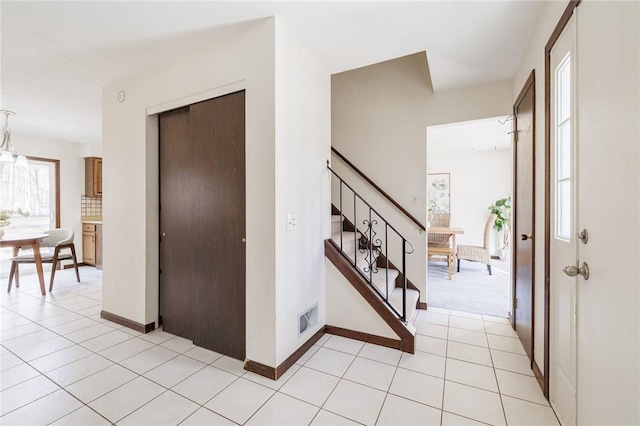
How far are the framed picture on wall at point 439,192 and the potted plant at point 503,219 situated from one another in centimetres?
95

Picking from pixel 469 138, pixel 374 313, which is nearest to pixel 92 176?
pixel 374 313

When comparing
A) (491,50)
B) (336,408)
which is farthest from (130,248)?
(491,50)

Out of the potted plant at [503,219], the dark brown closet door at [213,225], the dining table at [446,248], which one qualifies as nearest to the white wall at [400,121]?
the dining table at [446,248]

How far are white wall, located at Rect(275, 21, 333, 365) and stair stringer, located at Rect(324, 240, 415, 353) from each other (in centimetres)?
15

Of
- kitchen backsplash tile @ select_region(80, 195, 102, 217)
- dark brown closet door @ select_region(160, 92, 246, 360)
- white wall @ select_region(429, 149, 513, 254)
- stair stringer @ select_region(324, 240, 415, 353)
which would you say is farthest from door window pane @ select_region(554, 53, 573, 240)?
kitchen backsplash tile @ select_region(80, 195, 102, 217)

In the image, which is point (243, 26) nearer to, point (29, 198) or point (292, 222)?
point (292, 222)

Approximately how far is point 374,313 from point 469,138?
13.8ft

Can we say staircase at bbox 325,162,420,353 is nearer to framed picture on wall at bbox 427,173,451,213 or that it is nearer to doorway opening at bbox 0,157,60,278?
framed picture on wall at bbox 427,173,451,213

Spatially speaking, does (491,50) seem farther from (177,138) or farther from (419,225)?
(177,138)

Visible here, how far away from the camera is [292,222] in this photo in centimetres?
216

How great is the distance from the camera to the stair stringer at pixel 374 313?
234 centimetres

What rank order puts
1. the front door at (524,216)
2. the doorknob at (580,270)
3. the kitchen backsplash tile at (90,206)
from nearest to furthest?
the doorknob at (580,270) < the front door at (524,216) < the kitchen backsplash tile at (90,206)

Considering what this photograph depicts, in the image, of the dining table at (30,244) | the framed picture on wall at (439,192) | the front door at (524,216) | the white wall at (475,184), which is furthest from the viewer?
the framed picture on wall at (439,192)

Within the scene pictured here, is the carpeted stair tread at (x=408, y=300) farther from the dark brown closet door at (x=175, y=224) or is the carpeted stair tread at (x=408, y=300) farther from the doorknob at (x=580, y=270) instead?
the dark brown closet door at (x=175, y=224)
